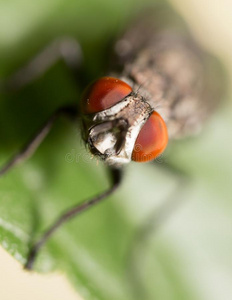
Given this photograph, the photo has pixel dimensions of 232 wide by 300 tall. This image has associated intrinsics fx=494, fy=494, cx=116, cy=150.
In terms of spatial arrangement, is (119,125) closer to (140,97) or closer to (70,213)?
(140,97)

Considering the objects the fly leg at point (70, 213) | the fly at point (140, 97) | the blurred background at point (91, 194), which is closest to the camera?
→ the fly leg at point (70, 213)

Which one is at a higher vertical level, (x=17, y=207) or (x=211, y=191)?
(x=211, y=191)

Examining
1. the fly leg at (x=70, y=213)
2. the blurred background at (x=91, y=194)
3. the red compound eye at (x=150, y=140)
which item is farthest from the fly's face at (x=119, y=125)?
the fly leg at (x=70, y=213)

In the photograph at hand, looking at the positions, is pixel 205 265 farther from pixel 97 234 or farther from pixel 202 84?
pixel 202 84

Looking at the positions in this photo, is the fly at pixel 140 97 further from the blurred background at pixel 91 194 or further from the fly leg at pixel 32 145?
the blurred background at pixel 91 194

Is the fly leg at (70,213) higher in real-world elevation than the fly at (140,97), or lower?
lower

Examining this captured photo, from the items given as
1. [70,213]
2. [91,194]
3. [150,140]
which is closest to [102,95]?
[150,140]

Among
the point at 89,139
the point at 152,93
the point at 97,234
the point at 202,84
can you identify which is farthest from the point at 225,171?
the point at 89,139

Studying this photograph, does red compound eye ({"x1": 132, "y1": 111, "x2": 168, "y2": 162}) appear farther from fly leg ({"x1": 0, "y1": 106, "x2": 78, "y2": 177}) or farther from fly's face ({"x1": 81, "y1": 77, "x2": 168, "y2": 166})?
fly leg ({"x1": 0, "y1": 106, "x2": 78, "y2": 177})
